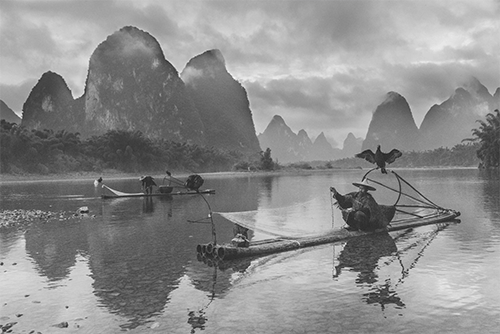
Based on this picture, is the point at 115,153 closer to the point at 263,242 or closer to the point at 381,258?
the point at 263,242

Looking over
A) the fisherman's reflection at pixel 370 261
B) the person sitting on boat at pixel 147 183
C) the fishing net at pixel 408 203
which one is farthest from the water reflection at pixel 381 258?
the person sitting on boat at pixel 147 183

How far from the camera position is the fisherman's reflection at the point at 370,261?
27.2 feet

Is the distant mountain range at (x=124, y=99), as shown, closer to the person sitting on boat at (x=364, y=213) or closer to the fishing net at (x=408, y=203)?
the fishing net at (x=408, y=203)

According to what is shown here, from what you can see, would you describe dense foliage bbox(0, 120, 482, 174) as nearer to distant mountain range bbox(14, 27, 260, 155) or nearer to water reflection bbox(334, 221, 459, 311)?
distant mountain range bbox(14, 27, 260, 155)

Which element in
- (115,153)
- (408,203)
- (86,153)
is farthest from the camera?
(115,153)

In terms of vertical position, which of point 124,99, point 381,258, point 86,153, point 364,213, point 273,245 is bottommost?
point 381,258

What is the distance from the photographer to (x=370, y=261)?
1127cm

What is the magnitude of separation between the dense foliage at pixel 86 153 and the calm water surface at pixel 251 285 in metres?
59.6

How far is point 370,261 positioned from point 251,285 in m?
3.83

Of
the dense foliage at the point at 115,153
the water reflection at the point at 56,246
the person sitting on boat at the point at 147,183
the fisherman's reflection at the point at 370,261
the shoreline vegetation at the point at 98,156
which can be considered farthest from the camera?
the dense foliage at the point at 115,153

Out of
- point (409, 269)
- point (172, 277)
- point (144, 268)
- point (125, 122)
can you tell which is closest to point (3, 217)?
point (144, 268)

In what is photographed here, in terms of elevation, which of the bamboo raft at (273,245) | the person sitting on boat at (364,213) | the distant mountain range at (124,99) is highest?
the distant mountain range at (124,99)

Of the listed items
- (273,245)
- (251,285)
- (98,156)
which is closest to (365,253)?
(273,245)

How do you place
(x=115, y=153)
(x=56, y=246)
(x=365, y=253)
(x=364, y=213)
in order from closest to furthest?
(x=365, y=253), (x=56, y=246), (x=364, y=213), (x=115, y=153)
